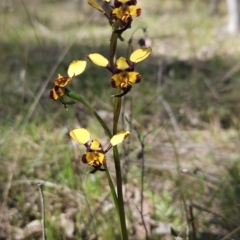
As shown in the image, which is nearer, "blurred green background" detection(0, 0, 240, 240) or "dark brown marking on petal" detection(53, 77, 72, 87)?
"dark brown marking on petal" detection(53, 77, 72, 87)

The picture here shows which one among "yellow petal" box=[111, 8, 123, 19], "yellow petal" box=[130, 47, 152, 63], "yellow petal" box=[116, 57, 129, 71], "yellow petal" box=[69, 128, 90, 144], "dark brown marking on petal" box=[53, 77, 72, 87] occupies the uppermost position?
A: "yellow petal" box=[111, 8, 123, 19]

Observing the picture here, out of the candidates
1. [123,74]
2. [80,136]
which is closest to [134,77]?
[123,74]

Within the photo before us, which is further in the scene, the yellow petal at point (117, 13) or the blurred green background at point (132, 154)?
the blurred green background at point (132, 154)

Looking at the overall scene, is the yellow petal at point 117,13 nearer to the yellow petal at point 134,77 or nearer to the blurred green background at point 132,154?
the yellow petal at point 134,77

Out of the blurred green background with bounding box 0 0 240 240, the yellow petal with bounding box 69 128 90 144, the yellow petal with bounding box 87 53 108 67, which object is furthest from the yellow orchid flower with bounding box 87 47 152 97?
the blurred green background with bounding box 0 0 240 240

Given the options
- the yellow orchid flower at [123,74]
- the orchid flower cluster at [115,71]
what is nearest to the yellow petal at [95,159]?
the orchid flower cluster at [115,71]

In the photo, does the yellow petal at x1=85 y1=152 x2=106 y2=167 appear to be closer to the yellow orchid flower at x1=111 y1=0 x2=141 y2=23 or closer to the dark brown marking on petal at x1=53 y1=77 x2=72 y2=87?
the dark brown marking on petal at x1=53 y1=77 x2=72 y2=87

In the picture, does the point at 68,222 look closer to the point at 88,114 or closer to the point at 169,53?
the point at 88,114

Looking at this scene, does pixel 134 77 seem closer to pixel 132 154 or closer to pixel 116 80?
pixel 116 80
